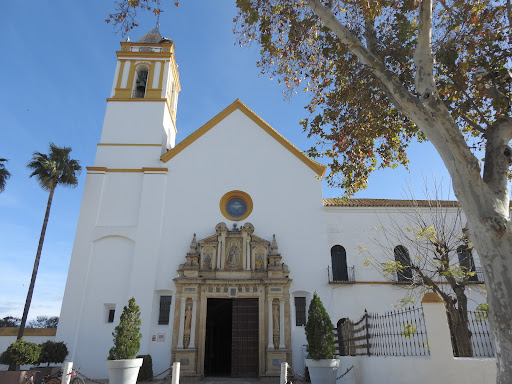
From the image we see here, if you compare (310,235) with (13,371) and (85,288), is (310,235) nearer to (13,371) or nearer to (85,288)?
(85,288)

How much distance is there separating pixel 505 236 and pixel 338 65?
662 centimetres

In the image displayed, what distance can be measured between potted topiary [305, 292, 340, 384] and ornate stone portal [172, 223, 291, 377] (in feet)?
12.3

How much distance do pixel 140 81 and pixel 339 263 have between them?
14287 millimetres

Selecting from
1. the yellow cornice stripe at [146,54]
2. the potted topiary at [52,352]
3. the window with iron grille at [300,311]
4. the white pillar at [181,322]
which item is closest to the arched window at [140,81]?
the yellow cornice stripe at [146,54]

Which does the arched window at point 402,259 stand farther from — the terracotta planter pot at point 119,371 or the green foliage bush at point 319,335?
the terracotta planter pot at point 119,371

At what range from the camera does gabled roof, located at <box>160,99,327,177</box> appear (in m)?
18.4

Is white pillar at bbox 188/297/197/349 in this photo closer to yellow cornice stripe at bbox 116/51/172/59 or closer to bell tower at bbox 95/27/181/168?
bell tower at bbox 95/27/181/168

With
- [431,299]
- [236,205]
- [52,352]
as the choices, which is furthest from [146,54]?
[431,299]

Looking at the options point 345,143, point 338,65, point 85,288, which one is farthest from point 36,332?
point 338,65

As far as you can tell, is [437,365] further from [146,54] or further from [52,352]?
[146,54]

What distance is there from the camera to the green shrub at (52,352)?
14180mm

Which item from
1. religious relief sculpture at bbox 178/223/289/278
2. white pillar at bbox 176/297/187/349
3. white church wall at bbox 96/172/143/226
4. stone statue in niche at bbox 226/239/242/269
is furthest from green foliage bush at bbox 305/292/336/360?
white church wall at bbox 96/172/143/226

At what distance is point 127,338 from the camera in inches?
435

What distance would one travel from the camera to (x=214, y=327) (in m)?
20.9
